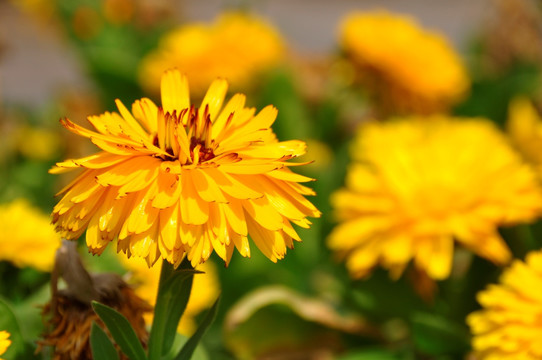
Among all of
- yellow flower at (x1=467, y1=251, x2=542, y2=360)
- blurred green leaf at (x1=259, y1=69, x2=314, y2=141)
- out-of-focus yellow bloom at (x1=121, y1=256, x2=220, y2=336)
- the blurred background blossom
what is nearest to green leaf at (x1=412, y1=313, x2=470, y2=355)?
the blurred background blossom

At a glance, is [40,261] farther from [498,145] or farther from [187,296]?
[498,145]

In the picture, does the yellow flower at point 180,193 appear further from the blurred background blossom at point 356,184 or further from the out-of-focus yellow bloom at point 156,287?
the out-of-focus yellow bloom at point 156,287

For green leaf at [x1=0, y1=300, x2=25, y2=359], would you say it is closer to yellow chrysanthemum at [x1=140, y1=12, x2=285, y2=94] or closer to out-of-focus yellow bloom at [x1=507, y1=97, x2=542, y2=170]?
out-of-focus yellow bloom at [x1=507, y1=97, x2=542, y2=170]

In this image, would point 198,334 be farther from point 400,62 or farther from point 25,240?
point 400,62

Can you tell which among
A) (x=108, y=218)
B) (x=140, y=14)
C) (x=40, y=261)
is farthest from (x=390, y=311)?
(x=140, y=14)

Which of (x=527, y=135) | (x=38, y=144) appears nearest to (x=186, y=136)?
(x=527, y=135)

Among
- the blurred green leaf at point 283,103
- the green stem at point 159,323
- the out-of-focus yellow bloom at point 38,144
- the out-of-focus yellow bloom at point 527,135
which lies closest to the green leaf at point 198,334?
the green stem at point 159,323
